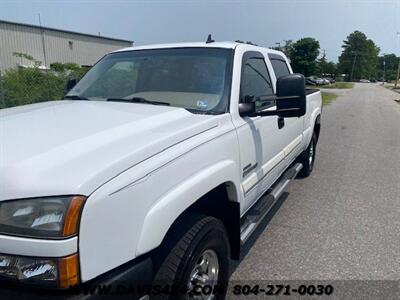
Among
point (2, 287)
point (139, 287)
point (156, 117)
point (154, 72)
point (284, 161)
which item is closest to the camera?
point (2, 287)

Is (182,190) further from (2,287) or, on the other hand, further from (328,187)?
(328,187)

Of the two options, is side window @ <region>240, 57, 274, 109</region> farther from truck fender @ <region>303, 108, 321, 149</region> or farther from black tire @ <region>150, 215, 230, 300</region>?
truck fender @ <region>303, 108, 321, 149</region>

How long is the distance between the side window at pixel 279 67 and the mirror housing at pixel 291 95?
1418 millimetres

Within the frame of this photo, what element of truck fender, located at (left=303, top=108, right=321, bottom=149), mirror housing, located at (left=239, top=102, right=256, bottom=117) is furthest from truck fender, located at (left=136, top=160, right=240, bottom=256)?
truck fender, located at (left=303, top=108, right=321, bottom=149)

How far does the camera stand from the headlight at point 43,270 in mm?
1638

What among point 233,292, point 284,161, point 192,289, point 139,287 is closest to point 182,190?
point 139,287

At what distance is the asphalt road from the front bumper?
1656 mm

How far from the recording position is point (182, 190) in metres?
2.16

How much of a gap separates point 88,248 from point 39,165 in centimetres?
43

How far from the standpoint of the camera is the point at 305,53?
61750mm

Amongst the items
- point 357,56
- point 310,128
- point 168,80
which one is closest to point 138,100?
point 168,80

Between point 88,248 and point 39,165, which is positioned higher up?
point 39,165

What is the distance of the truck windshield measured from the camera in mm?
3113

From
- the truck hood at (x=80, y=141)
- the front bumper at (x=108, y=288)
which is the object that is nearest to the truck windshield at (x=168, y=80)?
the truck hood at (x=80, y=141)
